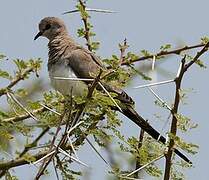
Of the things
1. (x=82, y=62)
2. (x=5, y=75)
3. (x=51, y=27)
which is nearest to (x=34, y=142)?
(x=5, y=75)

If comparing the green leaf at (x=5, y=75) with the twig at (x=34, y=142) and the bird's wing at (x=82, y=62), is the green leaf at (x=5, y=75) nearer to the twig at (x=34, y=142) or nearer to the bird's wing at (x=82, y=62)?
the twig at (x=34, y=142)

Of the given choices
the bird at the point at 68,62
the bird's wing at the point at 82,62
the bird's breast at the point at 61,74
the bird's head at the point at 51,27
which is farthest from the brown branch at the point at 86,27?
the bird's head at the point at 51,27

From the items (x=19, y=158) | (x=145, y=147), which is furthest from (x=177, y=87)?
(x=19, y=158)

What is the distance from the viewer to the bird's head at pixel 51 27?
579 cm

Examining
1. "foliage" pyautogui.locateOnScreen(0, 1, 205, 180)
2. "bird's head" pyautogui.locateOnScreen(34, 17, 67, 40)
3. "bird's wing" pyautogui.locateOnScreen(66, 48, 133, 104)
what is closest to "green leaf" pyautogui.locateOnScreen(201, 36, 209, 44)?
"foliage" pyautogui.locateOnScreen(0, 1, 205, 180)

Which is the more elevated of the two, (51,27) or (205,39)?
(51,27)

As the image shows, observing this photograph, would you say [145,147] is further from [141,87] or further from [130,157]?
[141,87]

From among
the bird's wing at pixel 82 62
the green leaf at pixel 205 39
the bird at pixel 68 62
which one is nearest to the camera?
the green leaf at pixel 205 39

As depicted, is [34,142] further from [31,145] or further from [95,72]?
[95,72]

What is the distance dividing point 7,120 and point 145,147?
0.68m

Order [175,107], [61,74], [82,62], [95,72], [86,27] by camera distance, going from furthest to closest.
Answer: [61,74]
[82,62]
[95,72]
[86,27]
[175,107]

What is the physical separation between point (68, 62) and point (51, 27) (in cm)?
99

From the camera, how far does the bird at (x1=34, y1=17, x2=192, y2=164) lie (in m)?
3.92

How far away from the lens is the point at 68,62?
16.3ft
